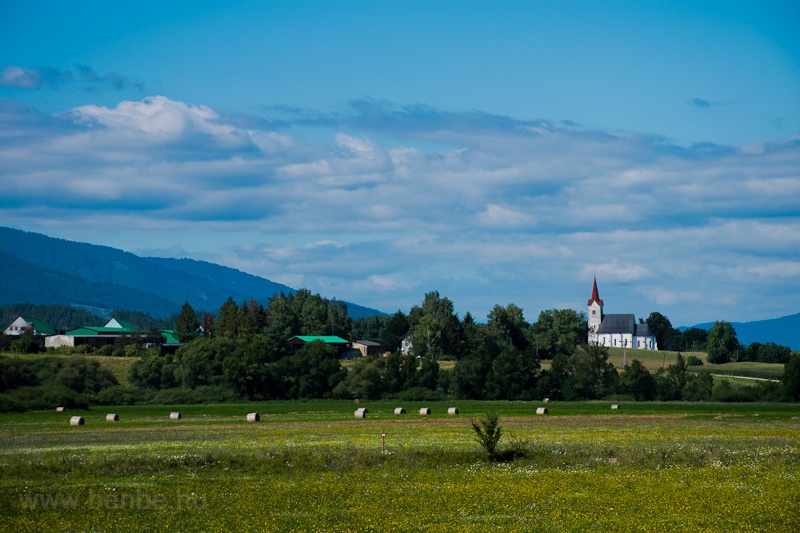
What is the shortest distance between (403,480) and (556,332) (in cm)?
15991

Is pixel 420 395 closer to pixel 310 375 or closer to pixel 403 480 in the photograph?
pixel 310 375

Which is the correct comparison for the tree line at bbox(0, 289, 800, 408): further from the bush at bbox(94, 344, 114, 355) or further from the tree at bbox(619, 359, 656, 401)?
the bush at bbox(94, 344, 114, 355)

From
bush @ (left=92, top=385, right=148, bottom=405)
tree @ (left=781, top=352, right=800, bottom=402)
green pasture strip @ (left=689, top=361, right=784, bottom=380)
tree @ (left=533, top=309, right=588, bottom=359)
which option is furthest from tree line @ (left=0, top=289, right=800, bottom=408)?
tree @ (left=533, top=309, right=588, bottom=359)

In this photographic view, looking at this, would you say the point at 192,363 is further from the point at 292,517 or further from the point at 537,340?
the point at 292,517

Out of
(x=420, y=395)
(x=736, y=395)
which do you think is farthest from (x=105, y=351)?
(x=736, y=395)

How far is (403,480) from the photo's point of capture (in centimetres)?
3459

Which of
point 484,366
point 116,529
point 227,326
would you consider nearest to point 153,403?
point 484,366

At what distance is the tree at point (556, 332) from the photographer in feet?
622

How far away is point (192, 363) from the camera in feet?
406

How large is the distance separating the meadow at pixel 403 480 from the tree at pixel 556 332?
131 meters

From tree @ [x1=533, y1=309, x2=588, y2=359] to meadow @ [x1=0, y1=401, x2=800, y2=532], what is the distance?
5150 inches

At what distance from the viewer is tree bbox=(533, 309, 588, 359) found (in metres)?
190

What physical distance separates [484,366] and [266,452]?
261 feet

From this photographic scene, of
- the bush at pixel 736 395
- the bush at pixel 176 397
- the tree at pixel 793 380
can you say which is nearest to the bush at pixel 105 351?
the bush at pixel 176 397
